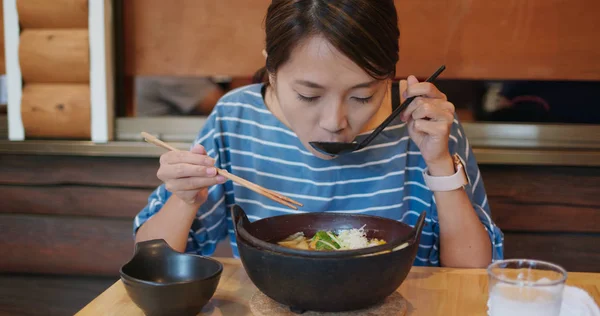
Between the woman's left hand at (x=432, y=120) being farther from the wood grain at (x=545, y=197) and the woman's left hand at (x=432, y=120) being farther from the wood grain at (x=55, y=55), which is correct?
the wood grain at (x=55, y=55)

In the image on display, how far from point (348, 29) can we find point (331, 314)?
0.70m

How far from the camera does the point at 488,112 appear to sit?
270 centimetres

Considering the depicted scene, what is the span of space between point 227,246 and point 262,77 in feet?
3.60

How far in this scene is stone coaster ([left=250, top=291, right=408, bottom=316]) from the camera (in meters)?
1.23

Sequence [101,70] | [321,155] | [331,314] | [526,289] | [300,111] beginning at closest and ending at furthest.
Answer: [526,289] < [331,314] < [300,111] < [321,155] < [101,70]

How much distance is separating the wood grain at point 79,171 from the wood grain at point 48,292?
0.49 meters

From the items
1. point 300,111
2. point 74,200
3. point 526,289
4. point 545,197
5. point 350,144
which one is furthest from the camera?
point 74,200

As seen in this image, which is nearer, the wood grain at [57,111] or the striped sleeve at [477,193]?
the striped sleeve at [477,193]

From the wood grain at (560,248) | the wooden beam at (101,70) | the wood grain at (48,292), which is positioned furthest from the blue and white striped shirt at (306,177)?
the wood grain at (48,292)

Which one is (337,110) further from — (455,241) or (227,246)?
(227,246)

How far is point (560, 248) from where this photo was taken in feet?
8.66

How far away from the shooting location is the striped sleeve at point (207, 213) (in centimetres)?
182

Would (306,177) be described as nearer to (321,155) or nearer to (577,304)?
(321,155)

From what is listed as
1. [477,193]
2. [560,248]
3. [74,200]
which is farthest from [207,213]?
[560,248]
